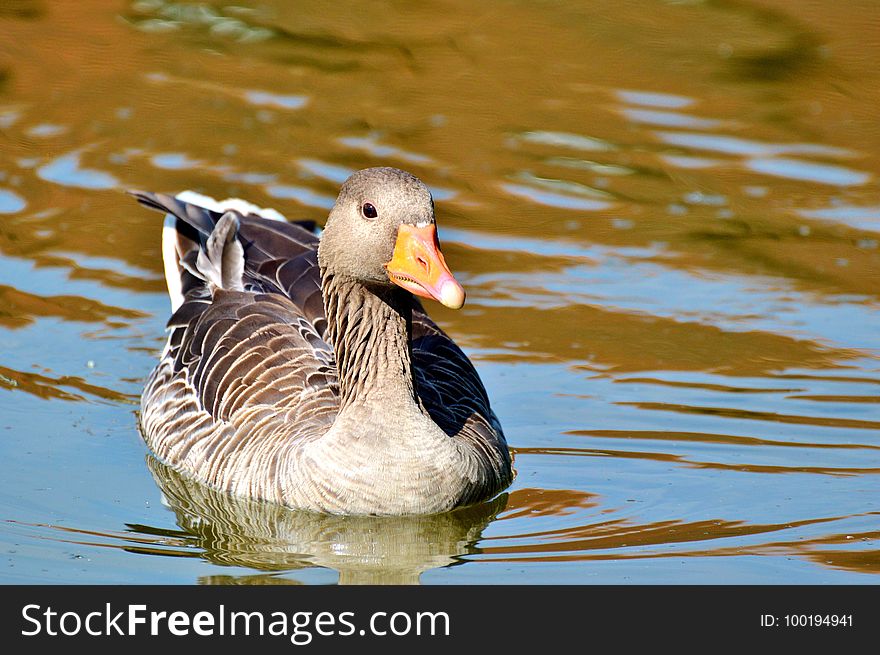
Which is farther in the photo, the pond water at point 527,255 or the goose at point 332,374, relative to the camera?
the pond water at point 527,255

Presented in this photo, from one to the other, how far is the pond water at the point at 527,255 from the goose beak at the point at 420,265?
1.70 meters

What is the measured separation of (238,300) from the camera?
36.0 ft

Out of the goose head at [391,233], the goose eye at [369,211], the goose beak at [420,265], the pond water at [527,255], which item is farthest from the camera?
the pond water at [527,255]

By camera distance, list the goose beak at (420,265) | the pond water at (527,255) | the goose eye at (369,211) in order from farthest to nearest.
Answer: the pond water at (527,255) → the goose eye at (369,211) → the goose beak at (420,265)

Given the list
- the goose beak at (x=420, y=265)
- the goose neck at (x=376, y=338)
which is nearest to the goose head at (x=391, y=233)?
the goose beak at (x=420, y=265)

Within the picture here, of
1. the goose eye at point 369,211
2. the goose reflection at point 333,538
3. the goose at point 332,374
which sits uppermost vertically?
the goose eye at point 369,211

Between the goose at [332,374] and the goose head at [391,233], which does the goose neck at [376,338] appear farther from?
the goose head at [391,233]

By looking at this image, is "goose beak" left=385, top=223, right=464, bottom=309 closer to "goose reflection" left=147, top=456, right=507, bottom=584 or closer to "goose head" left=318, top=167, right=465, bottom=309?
"goose head" left=318, top=167, right=465, bottom=309

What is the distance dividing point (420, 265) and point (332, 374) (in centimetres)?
188

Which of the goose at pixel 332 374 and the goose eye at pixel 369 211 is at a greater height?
the goose eye at pixel 369 211

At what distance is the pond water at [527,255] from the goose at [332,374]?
0.28 meters

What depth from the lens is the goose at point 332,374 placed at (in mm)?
9000

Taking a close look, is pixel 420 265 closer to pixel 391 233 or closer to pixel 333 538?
pixel 391 233

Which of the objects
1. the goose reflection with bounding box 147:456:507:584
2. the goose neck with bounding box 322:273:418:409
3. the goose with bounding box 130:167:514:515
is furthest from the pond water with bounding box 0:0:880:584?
the goose neck with bounding box 322:273:418:409
